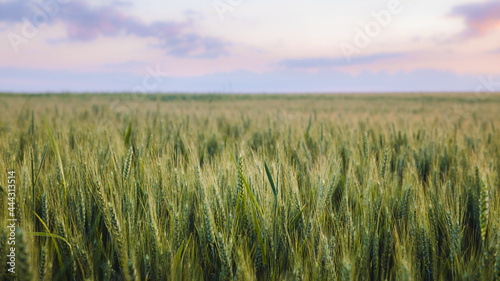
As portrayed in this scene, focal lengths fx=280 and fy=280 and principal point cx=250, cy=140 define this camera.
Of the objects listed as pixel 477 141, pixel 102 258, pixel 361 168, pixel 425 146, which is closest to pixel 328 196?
pixel 361 168

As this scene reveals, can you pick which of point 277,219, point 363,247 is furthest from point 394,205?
point 277,219

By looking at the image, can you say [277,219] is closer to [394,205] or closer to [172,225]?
[172,225]

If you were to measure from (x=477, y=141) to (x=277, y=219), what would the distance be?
3.43 metres

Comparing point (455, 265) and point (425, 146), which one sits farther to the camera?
point (425, 146)

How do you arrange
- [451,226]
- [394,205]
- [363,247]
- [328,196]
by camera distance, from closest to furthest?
[363,247] → [451,226] → [328,196] → [394,205]

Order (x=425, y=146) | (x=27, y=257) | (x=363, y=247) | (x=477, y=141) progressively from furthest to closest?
(x=477, y=141) → (x=425, y=146) → (x=363, y=247) → (x=27, y=257)

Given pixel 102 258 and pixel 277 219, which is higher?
pixel 277 219

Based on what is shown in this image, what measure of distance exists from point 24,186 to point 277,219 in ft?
3.96

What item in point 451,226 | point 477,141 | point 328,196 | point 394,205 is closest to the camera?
point 451,226

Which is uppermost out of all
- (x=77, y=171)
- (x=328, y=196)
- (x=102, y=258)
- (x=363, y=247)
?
(x=77, y=171)

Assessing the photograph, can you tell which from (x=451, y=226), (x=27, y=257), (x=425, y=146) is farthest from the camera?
(x=425, y=146)

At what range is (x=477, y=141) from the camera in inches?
134

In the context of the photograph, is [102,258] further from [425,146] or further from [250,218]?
[425,146]

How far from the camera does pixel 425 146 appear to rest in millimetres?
2705
